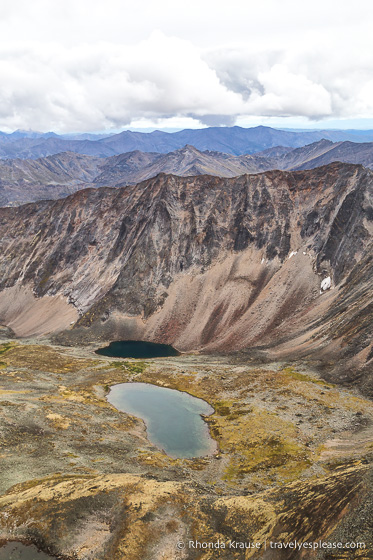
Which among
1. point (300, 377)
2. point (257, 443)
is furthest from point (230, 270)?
point (257, 443)

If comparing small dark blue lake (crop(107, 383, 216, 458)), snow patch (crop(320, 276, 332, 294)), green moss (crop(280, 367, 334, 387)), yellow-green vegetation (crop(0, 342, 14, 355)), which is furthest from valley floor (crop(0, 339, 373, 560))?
snow patch (crop(320, 276, 332, 294))

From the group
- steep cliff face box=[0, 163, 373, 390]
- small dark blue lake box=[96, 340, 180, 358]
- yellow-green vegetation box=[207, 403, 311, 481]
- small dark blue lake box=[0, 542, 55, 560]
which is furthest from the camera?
small dark blue lake box=[96, 340, 180, 358]

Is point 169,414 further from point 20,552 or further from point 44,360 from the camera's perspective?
point 44,360

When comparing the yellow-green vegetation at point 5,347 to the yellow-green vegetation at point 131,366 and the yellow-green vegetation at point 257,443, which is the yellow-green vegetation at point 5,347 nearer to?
the yellow-green vegetation at point 131,366

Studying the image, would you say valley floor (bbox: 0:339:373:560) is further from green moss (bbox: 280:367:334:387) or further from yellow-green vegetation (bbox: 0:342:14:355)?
yellow-green vegetation (bbox: 0:342:14:355)

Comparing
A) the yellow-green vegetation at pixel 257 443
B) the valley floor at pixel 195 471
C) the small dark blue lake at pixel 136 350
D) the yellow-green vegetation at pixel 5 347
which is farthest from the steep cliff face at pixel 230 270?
the yellow-green vegetation at pixel 257 443

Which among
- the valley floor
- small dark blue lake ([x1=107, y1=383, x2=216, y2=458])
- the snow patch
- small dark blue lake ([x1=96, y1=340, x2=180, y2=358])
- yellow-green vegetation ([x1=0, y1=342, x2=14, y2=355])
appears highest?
the snow patch

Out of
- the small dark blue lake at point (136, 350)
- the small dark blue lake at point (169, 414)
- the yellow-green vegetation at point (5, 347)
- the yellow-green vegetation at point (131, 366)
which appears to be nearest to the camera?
the small dark blue lake at point (169, 414)
